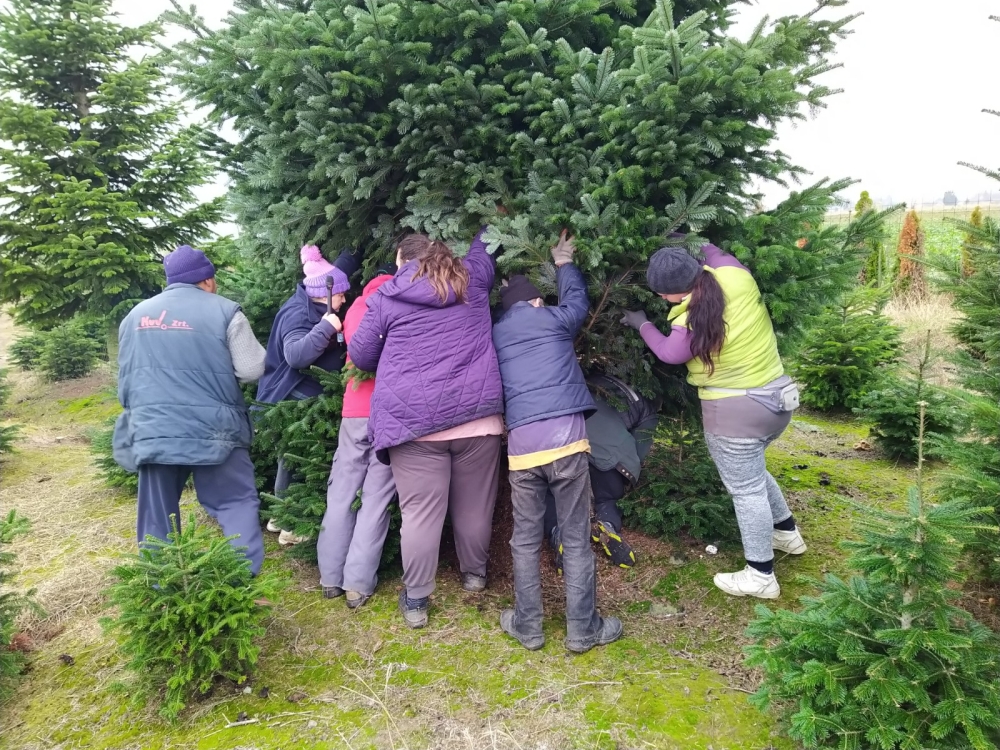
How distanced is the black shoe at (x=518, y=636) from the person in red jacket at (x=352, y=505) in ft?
2.81

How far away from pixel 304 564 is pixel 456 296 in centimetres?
228

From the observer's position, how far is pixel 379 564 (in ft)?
12.7

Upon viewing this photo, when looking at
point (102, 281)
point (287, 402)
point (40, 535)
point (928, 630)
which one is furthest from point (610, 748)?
point (102, 281)

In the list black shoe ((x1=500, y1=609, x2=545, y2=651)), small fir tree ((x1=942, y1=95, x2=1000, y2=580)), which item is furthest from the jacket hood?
small fir tree ((x1=942, y1=95, x2=1000, y2=580))

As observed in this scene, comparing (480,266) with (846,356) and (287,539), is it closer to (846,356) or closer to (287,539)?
(287,539)

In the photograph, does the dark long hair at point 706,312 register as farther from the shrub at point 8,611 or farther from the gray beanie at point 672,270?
the shrub at point 8,611

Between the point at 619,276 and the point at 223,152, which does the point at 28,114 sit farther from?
the point at 619,276

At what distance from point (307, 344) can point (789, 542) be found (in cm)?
335

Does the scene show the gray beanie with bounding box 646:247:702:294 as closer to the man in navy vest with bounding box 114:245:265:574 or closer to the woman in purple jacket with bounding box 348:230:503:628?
the woman in purple jacket with bounding box 348:230:503:628

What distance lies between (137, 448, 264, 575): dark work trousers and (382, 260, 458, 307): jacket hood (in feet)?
4.68

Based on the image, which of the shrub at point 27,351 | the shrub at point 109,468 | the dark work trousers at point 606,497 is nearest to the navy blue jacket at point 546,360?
the dark work trousers at point 606,497

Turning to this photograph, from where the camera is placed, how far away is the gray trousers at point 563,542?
3.10 m

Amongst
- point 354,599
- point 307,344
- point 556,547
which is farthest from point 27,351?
point 556,547

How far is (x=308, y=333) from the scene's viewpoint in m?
3.77
